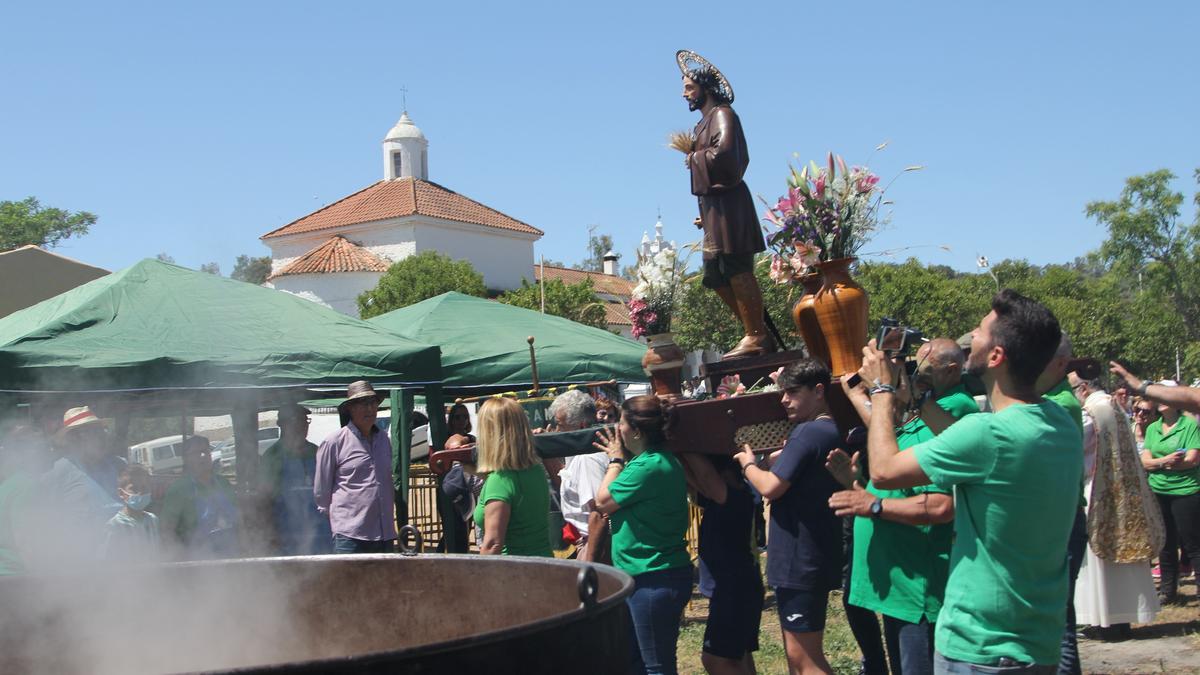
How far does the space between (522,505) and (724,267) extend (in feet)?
5.03

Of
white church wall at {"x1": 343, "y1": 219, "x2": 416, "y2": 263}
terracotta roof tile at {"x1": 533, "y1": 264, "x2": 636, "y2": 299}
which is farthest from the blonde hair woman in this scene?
terracotta roof tile at {"x1": 533, "y1": 264, "x2": 636, "y2": 299}

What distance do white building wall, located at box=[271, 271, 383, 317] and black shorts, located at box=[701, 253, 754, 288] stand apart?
44432mm

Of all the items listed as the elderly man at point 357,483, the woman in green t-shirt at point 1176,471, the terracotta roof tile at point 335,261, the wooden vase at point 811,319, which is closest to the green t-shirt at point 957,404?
the wooden vase at point 811,319

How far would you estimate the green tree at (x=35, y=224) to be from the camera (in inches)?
2032

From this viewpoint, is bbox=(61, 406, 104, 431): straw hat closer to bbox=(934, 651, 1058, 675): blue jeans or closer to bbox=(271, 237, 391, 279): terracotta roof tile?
bbox=(934, 651, 1058, 675): blue jeans

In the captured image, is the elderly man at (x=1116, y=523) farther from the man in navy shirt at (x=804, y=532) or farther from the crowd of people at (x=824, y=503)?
the man in navy shirt at (x=804, y=532)

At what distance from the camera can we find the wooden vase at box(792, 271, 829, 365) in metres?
4.87

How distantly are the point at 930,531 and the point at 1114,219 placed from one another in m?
65.2

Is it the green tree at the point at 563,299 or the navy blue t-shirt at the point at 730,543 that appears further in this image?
the green tree at the point at 563,299

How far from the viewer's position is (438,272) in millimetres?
40094

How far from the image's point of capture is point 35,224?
175ft

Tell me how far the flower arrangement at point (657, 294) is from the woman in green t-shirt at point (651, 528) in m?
0.68

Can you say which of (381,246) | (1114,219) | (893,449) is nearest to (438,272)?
(381,246)

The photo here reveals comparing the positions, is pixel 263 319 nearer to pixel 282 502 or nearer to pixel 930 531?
pixel 282 502
